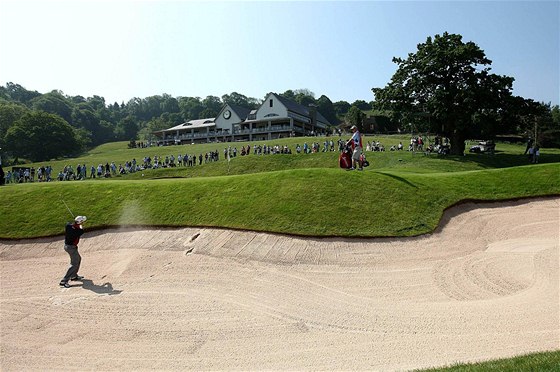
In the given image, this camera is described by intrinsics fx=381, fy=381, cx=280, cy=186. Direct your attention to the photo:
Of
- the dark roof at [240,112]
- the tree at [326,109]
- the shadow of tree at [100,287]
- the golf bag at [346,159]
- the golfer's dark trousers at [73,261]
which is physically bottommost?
the shadow of tree at [100,287]

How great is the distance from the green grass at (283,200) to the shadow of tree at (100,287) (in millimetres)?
4213

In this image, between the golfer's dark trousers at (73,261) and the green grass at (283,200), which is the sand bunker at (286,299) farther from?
the green grass at (283,200)

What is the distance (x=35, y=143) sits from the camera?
98.0m

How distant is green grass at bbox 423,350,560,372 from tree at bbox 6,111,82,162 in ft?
369

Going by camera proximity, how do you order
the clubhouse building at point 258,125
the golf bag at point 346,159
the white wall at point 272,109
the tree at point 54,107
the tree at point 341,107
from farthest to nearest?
the tree at point 341,107, the tree at point 54,107, the clubhouse building at point 258,125, the white wall at point 272,109, the golf bag at point 346,159

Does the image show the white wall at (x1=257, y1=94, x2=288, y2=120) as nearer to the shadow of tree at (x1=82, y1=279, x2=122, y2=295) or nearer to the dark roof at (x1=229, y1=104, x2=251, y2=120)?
the dark roof at (x1=229, y1=104, x2=251, y2=120)

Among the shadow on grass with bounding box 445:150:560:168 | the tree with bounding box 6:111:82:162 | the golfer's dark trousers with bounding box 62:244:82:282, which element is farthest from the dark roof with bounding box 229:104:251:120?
the golfer's dark trousers with bounding box 62:244:82:282

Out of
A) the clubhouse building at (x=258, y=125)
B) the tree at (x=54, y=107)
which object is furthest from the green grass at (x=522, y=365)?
the tree at (x=54, y=107)

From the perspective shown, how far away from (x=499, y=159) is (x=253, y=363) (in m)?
45.7

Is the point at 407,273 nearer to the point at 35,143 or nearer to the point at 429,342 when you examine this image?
the point at 429,342

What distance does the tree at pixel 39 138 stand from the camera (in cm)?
9812

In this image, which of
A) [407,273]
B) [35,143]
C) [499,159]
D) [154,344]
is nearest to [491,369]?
[407,273]

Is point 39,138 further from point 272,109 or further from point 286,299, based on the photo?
point 286,299

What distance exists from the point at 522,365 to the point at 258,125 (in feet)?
355
